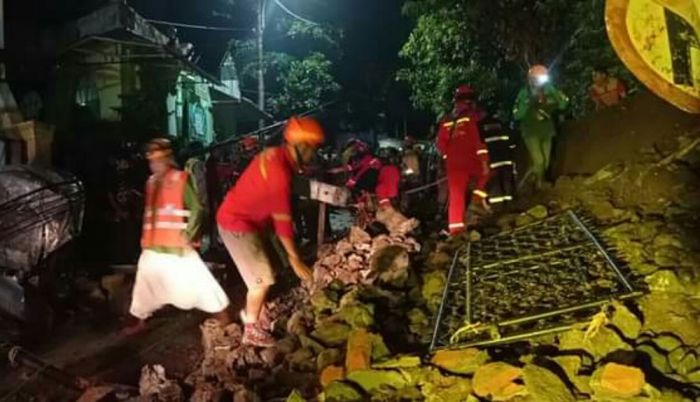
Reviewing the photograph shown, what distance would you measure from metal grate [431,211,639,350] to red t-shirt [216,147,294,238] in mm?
1412

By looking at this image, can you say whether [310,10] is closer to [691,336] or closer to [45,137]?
[45,137]

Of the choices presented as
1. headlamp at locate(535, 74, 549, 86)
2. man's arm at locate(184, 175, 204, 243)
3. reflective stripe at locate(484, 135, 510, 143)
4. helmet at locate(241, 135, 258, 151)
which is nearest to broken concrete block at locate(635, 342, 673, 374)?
man's arm at locate(184, 175, 204, 243)

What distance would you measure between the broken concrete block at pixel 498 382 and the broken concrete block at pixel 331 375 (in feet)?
3.17

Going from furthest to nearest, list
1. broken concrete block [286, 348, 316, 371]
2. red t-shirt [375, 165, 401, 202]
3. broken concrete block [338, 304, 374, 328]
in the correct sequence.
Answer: red t-shirt [375, 165, 401, 202] → broken concrete block [338, 304, 374, 328] → broken concrete block [286, 348, 316, 371]

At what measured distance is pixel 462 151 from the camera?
785 cm

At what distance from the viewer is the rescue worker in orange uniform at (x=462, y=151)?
7.80 metres

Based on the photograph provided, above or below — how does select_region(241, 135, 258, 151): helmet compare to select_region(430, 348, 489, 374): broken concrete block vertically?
above

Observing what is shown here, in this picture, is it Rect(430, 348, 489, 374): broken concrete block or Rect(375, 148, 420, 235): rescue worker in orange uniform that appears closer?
Rect(430, 348, 489, 374): broken concrete block

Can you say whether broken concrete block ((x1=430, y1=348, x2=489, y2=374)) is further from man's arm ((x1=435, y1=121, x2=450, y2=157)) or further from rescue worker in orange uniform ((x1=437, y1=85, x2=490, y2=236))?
man's arm ((x1=435, y1=121, x2=450, y2=157))

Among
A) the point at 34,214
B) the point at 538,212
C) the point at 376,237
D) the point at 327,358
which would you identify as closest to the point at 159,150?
the point at 327,358

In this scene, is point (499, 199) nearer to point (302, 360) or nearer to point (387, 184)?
point (387, 184)

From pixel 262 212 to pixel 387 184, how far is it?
5434mm

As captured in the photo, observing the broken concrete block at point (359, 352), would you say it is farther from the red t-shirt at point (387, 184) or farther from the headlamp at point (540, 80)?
the red t-shirt at point (387, 184)

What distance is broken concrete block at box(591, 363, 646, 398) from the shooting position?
3.47 m
